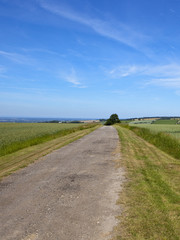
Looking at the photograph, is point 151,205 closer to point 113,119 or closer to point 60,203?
point 60,203

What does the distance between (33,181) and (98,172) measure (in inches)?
106

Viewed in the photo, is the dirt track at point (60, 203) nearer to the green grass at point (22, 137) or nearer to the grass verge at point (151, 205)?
the grass verge at point (151, 205)

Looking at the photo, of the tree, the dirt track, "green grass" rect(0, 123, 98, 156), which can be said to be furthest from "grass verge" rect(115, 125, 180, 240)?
the tree

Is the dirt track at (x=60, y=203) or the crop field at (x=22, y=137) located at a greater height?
the crop field at (x=22, y=137)

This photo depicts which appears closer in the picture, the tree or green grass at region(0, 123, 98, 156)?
green grass at region(0, 123, 98, 156)

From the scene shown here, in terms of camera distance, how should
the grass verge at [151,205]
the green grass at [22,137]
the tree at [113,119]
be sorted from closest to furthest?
1. the grass verge at [151,205]
2. the green grass at [22,137]
3. the tree at [113,119]

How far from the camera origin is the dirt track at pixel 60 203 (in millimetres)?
4164

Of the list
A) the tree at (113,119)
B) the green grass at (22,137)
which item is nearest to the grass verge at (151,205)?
the green grass at (22,137)

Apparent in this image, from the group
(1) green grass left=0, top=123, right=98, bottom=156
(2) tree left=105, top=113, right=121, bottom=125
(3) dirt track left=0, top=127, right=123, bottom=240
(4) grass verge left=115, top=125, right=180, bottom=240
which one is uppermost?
(2) tree left=105, top=113, right=121, bottom=125

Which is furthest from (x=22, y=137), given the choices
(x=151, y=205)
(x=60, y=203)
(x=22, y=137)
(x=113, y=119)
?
(x=113, y=119)

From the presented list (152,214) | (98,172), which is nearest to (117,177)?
(98,172)

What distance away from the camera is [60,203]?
5.55m

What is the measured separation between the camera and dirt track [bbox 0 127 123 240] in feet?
13.7

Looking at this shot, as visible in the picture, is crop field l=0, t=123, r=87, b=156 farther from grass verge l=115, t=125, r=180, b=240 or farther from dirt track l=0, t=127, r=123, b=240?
grass verge l=115, t=125, r=180, b=240
